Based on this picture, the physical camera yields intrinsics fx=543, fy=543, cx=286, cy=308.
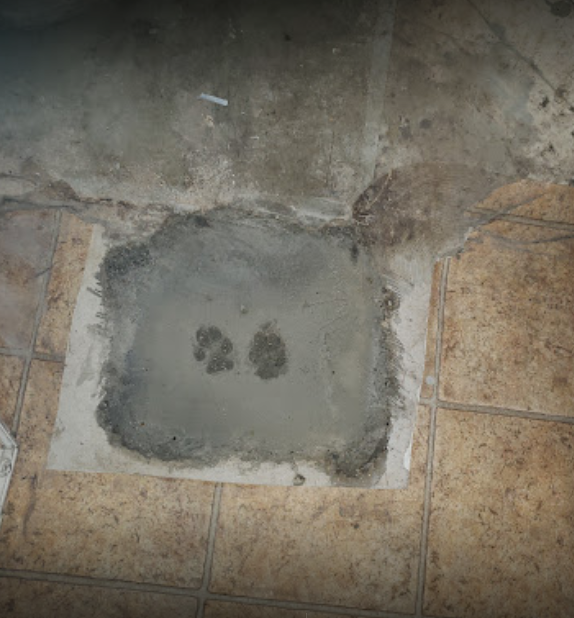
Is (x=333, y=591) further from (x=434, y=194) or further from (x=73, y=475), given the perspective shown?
(x=434, y=194)

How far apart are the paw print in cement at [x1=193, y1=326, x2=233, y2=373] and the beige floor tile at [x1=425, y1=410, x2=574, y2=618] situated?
3.21 feet

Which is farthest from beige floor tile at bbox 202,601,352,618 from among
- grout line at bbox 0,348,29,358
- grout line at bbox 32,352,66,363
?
grout line at bbox 0,348,29,358

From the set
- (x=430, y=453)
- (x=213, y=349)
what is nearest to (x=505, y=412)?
(x=430, y=453)

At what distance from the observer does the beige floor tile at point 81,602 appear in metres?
2.25

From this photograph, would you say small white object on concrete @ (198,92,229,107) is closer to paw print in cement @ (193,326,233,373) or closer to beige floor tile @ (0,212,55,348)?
beige floor tile @ (0,212,55,348)

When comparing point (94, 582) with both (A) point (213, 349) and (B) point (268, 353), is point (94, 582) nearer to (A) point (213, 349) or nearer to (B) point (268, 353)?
(A) point (213, 349)

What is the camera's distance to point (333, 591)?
2.32 m

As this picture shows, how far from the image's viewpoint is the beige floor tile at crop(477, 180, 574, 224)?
2.47 metres

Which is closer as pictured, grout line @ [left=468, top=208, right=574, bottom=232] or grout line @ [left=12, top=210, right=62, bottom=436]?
grout line @ [left=12, top=210, right=62, bottom=436]

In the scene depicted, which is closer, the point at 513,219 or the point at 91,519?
the point at 91,519

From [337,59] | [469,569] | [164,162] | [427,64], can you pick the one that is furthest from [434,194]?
[469,569]

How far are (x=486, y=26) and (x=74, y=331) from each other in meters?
2.30

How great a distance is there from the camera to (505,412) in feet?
7.90

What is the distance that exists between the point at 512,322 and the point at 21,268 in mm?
2165
